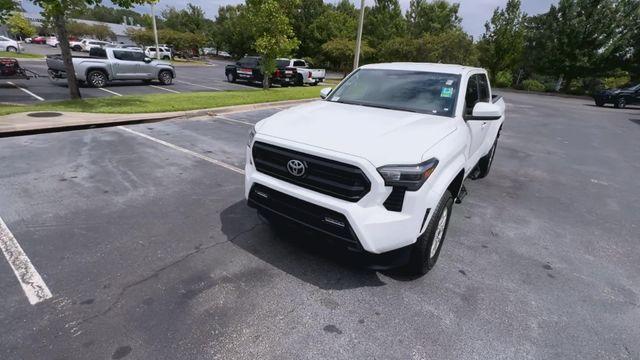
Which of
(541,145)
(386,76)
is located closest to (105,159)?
(386,76)

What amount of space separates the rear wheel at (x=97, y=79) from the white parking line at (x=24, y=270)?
1335 cm

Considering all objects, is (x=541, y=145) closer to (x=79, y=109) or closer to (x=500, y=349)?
(x=500, y=349)

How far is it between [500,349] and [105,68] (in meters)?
17.1

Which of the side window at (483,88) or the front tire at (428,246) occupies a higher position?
the side window at (483,88)

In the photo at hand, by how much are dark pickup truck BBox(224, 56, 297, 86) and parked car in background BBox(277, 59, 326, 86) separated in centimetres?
41

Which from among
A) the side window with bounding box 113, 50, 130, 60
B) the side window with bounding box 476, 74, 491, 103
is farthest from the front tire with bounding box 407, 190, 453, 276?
the side window with bounding box 113, 50, 130, 60

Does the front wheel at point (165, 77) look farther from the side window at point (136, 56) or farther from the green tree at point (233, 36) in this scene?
the green tree at point (233, 36)

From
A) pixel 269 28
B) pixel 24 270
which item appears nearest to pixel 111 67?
pixel 269 28

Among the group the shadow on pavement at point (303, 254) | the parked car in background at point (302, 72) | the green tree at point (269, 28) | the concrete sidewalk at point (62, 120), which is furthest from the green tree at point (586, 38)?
the shadow on pavement at point (303, 254)

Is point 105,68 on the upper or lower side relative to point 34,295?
upper

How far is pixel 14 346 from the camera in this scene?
225cm

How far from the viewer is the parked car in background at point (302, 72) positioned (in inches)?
862

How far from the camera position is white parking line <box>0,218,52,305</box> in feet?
8.92

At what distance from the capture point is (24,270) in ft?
9.78
